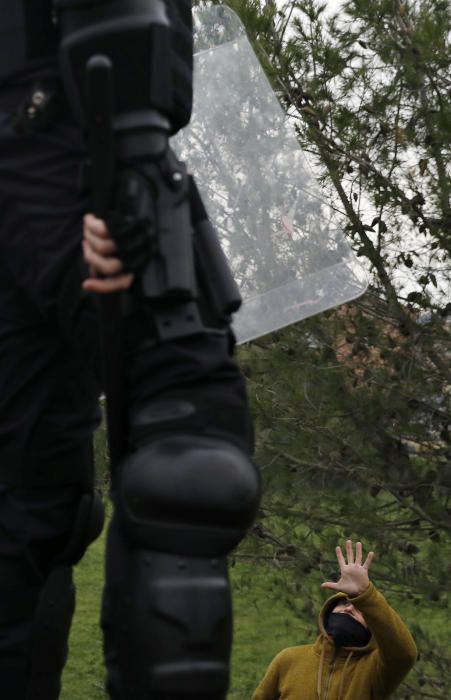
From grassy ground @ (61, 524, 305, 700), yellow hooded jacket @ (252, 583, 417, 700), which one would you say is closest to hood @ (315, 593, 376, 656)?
yellow hooded jacket @ (252, 583, 417, 700)

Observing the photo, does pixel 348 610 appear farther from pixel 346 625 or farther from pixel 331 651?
pixel 331 651

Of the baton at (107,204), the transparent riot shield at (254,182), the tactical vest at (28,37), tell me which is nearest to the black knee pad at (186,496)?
the baton at (107,204)

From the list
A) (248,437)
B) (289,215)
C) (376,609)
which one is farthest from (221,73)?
(376,609)

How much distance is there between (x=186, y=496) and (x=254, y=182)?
171 centimetres

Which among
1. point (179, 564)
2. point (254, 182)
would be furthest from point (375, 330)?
point (179, 564)

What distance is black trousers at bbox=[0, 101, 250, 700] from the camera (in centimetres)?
194

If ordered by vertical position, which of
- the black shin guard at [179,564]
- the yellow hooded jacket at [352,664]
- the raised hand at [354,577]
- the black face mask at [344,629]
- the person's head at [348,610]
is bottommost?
the black shin guard at [179,564]

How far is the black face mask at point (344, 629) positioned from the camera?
432cm

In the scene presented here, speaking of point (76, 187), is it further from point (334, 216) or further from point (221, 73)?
point (334, 216)

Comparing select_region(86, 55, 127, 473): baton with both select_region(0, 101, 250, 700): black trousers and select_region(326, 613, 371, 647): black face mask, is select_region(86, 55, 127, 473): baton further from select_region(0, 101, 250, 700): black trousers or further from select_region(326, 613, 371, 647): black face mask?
select_region(326, 613, 371, 647): black face mask

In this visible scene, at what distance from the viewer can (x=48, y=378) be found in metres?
2.15

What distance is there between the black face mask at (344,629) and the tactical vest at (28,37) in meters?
2.69

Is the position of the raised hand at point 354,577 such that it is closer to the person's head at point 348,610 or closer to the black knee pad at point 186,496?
the person's head at point 348,610

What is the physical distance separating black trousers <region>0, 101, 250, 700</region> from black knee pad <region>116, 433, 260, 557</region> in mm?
71
